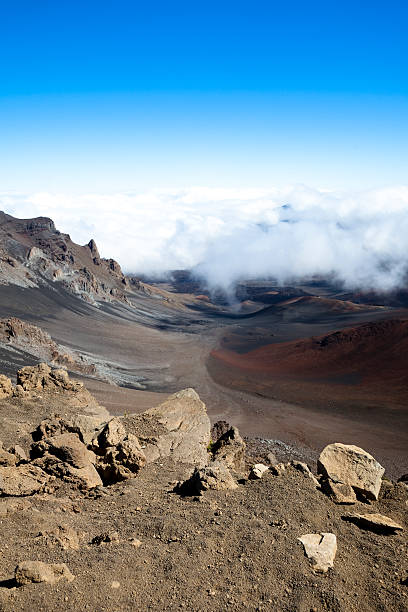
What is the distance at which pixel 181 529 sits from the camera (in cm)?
805

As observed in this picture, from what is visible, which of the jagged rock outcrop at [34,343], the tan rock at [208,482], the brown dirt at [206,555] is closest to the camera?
the brown dirt at [206,555]

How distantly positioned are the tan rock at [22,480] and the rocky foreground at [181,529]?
3cm

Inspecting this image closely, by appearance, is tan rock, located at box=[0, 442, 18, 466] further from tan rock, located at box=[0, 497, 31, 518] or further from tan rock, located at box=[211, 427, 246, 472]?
tan rock, located at box=[211, 427, 246, 472]

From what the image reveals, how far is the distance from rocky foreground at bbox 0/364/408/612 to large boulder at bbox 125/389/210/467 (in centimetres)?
8

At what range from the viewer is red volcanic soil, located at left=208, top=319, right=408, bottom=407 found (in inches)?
1788

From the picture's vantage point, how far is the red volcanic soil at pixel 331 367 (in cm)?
4541

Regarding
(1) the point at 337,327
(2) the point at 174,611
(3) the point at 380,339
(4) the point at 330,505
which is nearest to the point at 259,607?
(2) the point at 174,611

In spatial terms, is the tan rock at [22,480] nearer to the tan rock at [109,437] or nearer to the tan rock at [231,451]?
the tan rock at [109,437]

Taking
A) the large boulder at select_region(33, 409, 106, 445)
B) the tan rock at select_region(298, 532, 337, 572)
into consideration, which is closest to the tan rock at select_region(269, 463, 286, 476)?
the tan rock at select_region(298, 532, 337, 572)

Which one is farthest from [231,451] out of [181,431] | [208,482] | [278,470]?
[208,482]

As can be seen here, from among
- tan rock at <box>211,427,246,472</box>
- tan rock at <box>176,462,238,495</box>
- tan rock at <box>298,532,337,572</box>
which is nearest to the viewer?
tan rock at <box>298,532,337,572</box>

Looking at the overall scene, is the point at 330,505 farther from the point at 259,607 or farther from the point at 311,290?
the point at 311,290

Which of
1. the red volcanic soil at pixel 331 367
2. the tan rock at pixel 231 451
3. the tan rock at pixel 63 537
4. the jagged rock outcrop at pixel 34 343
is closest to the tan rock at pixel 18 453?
the tan rock at pixel 63 537

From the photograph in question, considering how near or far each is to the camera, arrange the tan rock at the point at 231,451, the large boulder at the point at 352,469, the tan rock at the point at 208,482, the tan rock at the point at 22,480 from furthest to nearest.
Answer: the tan rock at the point at 231,451 → the large boulder at the point at 352,469 → the tan rock at the point at 208,482 → the tan rock at the point at 22,480
